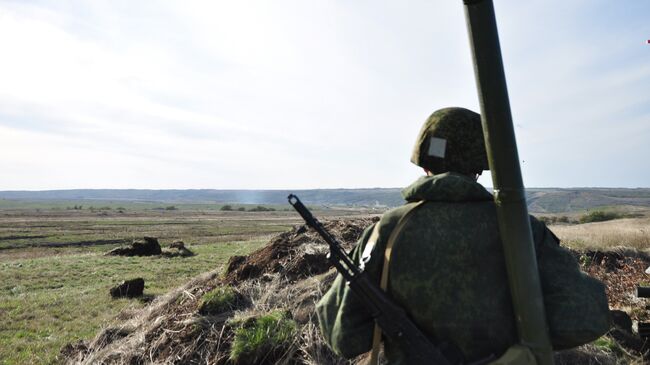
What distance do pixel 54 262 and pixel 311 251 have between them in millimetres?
19516

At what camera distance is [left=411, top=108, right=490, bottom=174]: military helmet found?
2.45 metres

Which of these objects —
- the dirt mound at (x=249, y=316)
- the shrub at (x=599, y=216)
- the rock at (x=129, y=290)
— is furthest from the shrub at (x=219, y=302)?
the shrub at (x=599, y=216)

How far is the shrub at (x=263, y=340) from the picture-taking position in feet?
17.0

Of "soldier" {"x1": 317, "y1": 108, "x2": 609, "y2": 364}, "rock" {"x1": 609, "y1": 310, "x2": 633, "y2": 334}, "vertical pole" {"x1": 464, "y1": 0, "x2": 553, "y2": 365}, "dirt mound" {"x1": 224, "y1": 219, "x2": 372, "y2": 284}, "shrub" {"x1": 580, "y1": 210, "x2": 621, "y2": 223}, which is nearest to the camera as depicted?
"vertical pole" {"x1": 464, "y1": 0, "x2": 553, "y2": 365}

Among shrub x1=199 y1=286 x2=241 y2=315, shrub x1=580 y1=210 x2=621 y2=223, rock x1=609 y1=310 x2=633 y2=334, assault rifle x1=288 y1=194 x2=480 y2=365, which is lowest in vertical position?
shrub x1=580 y1=210 x2=621 y2=223

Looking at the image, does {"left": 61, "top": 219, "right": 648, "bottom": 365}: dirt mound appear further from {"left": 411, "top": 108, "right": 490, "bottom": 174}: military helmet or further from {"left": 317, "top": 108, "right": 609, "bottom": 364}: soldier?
{"left": 411, "top": 108, "right": 490, "bottom": 174}: military helmet

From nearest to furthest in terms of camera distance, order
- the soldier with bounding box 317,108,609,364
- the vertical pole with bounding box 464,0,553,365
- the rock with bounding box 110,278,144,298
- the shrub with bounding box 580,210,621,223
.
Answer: the vertical pole with bounding box 464,0,553,365, the soldier with bounding box 317,108,609,364, the rock with bounding box 110,278,144,298, the shrub with bounding box 580,210,621,223

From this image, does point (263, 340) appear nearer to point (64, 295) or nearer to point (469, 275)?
point (469, 275)

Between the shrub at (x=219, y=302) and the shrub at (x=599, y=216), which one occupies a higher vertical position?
the shrub at (x=219, y=302)

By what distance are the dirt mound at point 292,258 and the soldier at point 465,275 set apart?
440 cm

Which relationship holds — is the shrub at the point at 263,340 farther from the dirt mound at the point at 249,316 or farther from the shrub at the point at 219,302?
the shrub at the point at 219,302

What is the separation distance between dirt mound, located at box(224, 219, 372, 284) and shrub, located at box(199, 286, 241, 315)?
91 cm

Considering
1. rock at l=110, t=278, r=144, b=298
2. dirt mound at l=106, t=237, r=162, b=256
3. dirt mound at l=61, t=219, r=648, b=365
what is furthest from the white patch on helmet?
dirt mound at l=106, t=237, r=162, b=256

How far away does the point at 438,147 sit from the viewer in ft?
8.02
